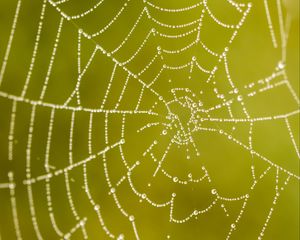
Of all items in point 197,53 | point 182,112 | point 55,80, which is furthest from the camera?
point 55,80

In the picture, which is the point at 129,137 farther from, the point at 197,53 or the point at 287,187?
the point at 287,187

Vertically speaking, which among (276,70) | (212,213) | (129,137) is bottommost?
(212,213)

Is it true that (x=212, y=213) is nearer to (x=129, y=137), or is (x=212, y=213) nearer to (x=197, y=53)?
(x=129, y=137)

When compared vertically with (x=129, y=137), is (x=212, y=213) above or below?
below

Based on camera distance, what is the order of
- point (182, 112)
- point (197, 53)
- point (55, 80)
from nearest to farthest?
point (182, 112) < point (197, 53) < point (55, 80)

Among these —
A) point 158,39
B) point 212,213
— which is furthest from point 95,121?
point 212,213

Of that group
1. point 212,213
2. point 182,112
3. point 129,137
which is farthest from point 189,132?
point 212,213

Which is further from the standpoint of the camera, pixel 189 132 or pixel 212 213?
pixel 212 213
